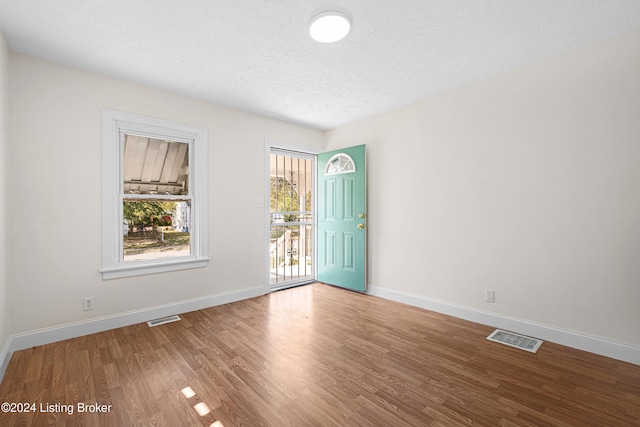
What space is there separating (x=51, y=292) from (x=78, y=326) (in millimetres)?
394

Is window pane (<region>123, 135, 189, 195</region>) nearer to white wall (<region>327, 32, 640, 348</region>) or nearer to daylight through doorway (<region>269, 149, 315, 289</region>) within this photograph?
daylight through doorway (<region>269, 149, 315, 289</region>)

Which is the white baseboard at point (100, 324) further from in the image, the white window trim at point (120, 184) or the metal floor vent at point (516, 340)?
the metal floor vent at point (516, 340)

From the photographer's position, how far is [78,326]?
271 cm

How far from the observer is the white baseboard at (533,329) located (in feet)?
7.52

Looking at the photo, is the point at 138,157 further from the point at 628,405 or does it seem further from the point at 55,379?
the point at 628,405

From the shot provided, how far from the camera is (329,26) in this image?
2.09 metres

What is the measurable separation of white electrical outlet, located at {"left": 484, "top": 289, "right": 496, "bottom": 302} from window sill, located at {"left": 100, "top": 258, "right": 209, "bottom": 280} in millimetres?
3161

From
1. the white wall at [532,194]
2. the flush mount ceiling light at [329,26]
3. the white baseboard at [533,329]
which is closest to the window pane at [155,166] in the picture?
the flush mount ceiling light at [329,26]

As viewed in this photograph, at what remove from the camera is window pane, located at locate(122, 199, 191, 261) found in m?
3.13

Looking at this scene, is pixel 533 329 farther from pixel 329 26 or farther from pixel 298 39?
pixel 298 39

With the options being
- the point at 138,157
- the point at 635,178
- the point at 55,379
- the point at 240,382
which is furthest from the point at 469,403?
the point at 138,157

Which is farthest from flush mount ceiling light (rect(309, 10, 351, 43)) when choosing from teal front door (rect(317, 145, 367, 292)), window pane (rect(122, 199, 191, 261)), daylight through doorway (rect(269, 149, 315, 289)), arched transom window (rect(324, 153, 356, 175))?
window pane (rect(122, 199, 191, 261))

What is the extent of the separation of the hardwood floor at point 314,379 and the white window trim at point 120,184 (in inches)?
25.4

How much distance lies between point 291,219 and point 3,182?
3.15 metres
